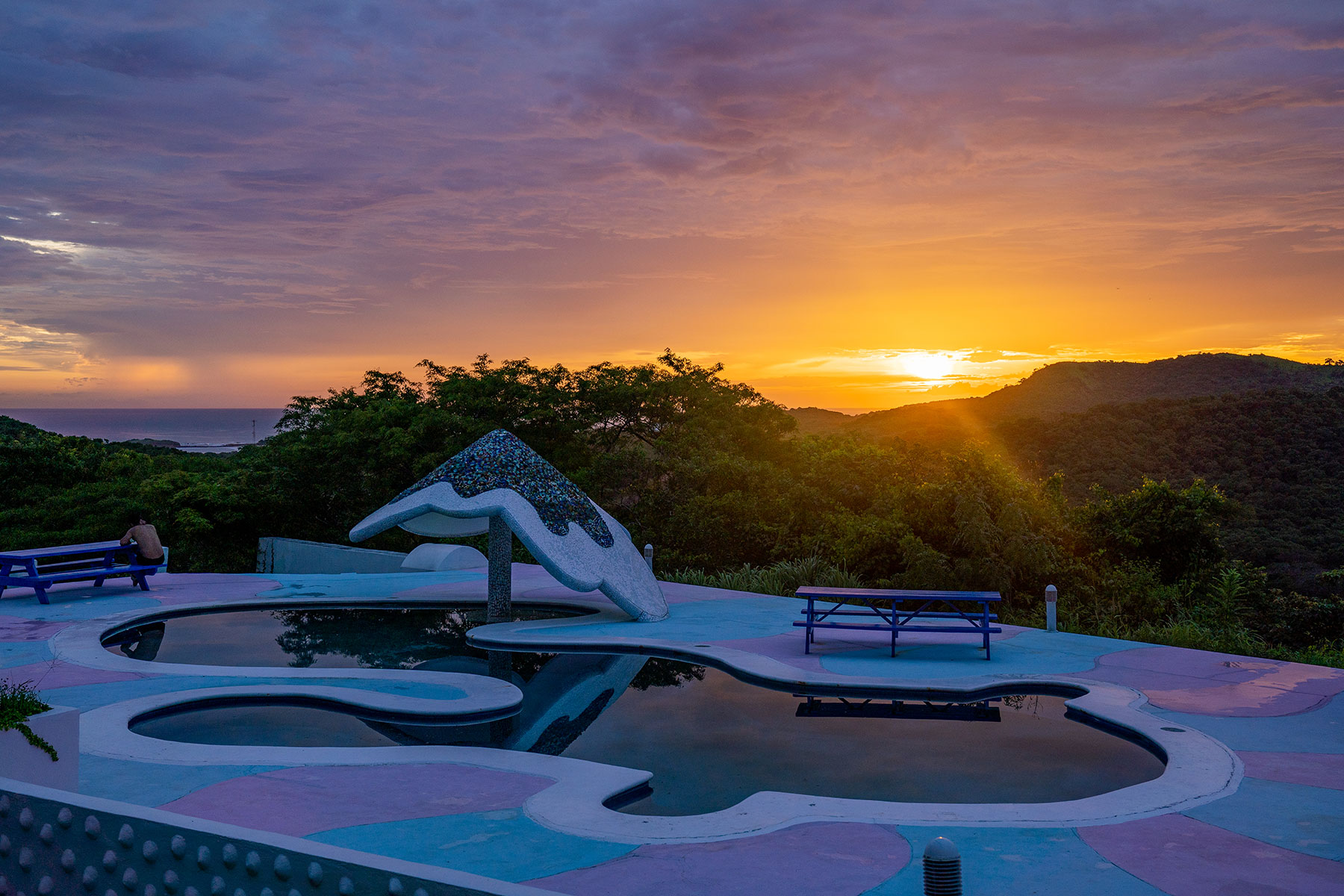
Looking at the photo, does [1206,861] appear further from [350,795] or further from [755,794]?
[350,795]

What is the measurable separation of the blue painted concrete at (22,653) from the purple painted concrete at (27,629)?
0.32 metres

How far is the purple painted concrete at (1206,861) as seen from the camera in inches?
226

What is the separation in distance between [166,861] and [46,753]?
85.1 inches

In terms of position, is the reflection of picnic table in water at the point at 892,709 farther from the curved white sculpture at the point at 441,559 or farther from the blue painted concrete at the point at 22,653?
the curved white sculpture at the point at 441,559

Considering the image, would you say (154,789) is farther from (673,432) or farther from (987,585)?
(673,432)

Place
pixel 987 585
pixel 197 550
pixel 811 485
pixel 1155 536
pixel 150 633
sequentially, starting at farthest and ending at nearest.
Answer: pixel 197 550, pixel 811 485, pixel 1155 536, pixel 987 585, pixel 150 633

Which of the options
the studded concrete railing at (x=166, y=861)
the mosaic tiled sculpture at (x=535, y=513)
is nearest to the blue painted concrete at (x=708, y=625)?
the mosaic tiled sculpture at (x=535, y=513)

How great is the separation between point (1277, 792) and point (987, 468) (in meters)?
12.0

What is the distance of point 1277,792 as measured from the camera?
24.6 feet

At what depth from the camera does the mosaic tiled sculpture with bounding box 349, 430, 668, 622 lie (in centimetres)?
1377

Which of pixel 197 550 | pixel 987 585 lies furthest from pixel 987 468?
pixel 197 550

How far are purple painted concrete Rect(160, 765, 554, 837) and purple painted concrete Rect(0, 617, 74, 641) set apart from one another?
7.97 metres

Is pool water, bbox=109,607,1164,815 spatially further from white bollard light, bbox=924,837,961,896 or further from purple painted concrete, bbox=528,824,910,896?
white bollard light, bbox=924,837,961,896

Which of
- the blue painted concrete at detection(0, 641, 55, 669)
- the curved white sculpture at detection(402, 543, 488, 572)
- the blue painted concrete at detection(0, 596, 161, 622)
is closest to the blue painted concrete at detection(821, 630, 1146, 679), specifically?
the blue painted concrete at detection(0, 641, 55, 669)
